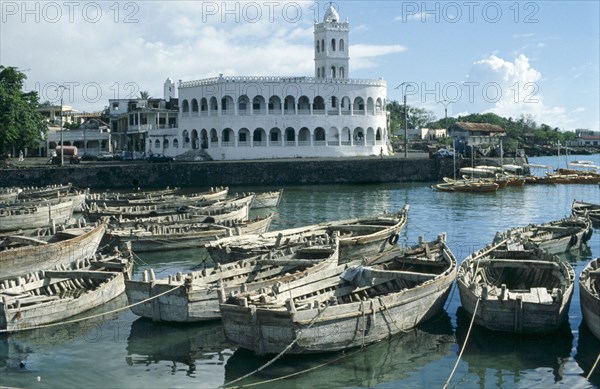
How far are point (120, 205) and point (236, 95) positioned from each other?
35313mm

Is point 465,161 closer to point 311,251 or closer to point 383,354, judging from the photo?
point 311,251

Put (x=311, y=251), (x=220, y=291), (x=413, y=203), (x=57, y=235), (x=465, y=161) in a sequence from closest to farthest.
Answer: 1. (x=220, y=291)
2. (x=311, y=251)
3. (x=57, y=235)
4. (x=413, y=203)
5. (x=465, y=161)

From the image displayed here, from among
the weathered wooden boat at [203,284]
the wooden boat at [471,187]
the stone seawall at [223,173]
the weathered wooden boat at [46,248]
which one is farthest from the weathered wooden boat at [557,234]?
the stone seawall at [223,173]

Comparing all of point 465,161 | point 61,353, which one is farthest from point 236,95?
point 61,353

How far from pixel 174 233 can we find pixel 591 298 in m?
19.0

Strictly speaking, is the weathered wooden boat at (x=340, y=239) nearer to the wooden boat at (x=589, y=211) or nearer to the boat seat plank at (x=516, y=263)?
the boat seat plank at (x=516, y=263)

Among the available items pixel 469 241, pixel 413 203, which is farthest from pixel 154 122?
pixel 469 241

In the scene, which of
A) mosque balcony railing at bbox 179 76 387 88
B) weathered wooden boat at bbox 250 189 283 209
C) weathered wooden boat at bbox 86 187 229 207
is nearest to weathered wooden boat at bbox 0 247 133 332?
weathered wooden boat at bbox 86 187 229 207

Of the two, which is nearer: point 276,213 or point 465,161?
point 276,213

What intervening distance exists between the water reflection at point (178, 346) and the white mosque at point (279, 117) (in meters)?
59.4

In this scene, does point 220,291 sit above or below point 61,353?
above


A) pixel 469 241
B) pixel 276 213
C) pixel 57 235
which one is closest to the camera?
pixel 57 235

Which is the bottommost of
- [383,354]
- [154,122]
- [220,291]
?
[383,354]

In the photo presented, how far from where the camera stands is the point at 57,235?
99.3 feet
